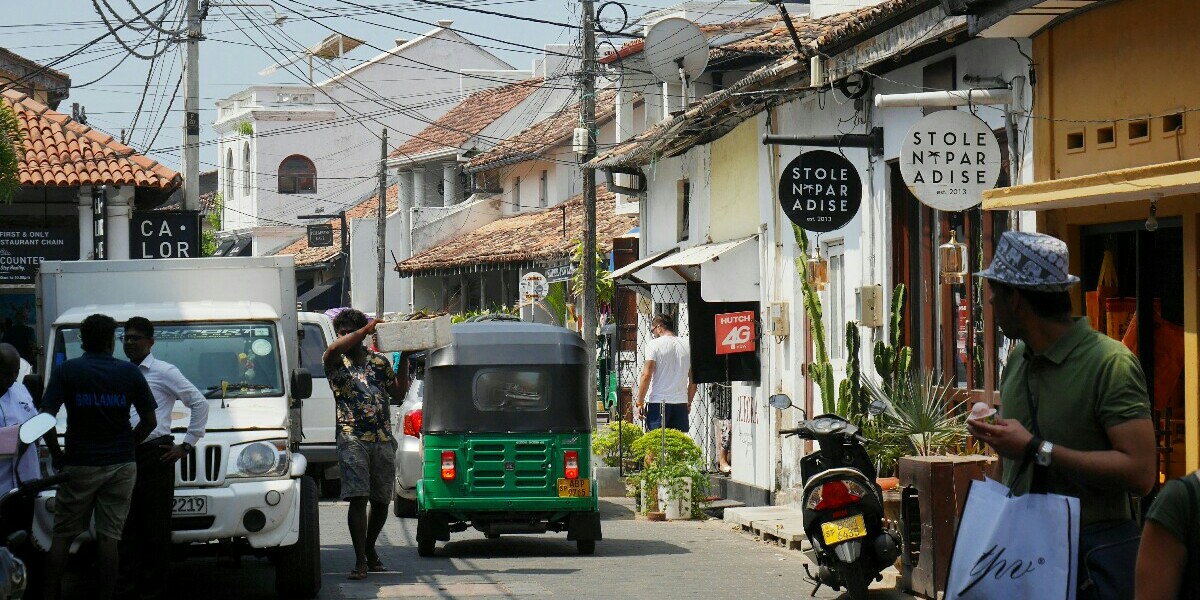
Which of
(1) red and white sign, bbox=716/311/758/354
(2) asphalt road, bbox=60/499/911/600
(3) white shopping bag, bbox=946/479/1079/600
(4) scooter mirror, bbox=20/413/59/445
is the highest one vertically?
(1) red and white sign, bbox=716/311/758/354

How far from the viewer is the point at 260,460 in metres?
11.0

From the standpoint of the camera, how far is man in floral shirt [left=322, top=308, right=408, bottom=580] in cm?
1220

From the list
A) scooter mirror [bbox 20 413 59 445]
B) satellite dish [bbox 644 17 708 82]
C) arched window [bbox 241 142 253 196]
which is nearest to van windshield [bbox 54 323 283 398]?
scooter mirror [bbox 20 413 59 445]

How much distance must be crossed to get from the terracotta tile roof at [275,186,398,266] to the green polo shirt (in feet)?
155

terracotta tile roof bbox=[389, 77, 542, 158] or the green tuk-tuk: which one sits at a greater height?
terracotta tile roof bbox=[389, 77, 542, 158]

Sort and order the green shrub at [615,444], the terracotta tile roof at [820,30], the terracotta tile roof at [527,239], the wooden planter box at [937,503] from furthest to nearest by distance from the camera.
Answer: the terracotta tile roof at [527,239]
the green shrub at [615,444]
the terracotta tile roof at [820,30]
the wooden planter box at [937,503]

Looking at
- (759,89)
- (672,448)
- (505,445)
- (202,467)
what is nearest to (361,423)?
(202,467)

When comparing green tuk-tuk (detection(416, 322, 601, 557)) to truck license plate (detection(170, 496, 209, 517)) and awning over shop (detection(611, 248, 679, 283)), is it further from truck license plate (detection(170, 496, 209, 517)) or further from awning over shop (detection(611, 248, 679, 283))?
awning over shop (detection(611, 248, 679, 283))

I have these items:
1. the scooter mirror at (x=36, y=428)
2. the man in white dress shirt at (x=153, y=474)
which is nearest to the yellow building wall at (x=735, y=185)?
the man in white dress shirt at (x=153, y=474)

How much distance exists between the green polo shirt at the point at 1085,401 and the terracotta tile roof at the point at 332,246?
4724cm

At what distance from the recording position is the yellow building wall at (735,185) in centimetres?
1914

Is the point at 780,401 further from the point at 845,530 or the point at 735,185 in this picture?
the point at 735,185

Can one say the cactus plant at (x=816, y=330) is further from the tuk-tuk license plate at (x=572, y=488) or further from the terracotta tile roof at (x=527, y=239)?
the terracotta tile roof at (x=527, y=239)

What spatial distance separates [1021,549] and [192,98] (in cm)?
2150
